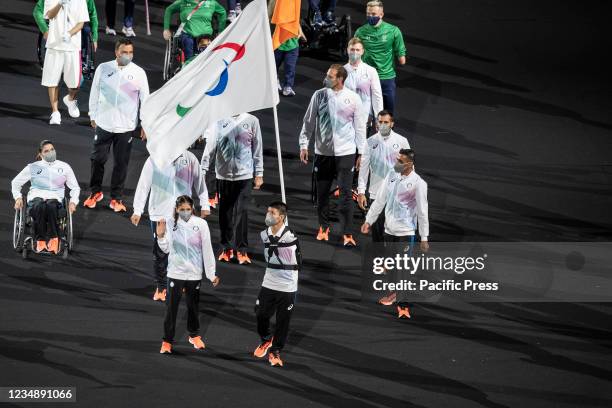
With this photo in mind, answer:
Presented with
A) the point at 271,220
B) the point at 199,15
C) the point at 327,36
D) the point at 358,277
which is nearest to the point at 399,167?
the point at 358,277

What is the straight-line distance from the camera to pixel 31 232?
56.6 ft

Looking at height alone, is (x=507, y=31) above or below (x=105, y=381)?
above

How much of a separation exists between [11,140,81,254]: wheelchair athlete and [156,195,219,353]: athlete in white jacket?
263 centimetres

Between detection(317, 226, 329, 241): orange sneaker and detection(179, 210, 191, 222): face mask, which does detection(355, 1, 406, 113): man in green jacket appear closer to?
detection(317, 226, 329, 241): orange sneaker

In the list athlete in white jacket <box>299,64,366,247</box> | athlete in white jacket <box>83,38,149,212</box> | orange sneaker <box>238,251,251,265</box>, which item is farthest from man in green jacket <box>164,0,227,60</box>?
orange sneaker <box>238,251,251,265</box>

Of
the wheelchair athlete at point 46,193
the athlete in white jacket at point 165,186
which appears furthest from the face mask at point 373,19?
the wheelchair athlete at point 46,193

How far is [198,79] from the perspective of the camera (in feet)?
50.4

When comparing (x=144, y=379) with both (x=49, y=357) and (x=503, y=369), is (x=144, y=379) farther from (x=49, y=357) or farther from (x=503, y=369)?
(x=503, y=369)

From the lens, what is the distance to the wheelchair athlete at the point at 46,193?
17250mm

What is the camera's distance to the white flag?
15297 millimetres

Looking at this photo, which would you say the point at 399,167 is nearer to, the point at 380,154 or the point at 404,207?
the point at 404,207

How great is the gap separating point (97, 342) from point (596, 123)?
1047cm

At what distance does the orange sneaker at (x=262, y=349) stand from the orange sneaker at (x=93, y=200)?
4675mm

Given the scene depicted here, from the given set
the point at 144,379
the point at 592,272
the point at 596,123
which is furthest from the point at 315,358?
the point at 596,123
